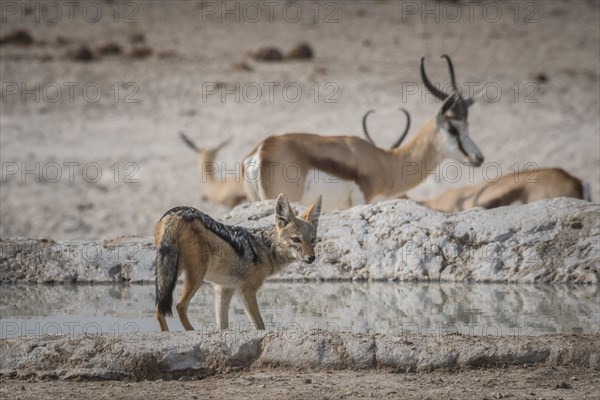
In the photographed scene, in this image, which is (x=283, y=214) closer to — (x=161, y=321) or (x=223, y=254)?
(x=223, y=254)

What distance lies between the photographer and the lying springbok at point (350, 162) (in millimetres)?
12375

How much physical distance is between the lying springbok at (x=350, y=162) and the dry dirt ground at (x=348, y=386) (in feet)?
19.7

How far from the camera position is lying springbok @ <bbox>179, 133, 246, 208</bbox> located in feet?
54.5

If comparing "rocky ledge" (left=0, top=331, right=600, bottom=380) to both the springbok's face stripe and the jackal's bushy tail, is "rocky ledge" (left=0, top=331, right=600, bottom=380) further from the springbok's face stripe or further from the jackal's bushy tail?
the springbok's face stripe

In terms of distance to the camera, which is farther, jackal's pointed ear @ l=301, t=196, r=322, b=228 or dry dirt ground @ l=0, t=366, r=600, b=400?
jackal's pointed ear @ l=301, t=196, r=322, b=228

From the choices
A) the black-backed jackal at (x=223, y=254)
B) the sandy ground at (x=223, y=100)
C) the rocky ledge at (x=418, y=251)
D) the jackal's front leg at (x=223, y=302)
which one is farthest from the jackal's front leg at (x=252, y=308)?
the sandy ground at (x=223, y=100)

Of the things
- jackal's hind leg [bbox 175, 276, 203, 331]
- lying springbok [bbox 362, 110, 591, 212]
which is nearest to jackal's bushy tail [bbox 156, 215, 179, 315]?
jackal's hind leg [bbox 175, 276, 203, 331]

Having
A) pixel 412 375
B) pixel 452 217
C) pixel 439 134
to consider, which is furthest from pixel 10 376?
pixel 439 134

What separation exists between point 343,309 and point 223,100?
14610 millimetres

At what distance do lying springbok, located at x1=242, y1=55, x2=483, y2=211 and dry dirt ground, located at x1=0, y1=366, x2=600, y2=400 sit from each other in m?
5.99

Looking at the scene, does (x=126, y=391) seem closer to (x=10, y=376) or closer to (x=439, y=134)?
(x=10, y=376)

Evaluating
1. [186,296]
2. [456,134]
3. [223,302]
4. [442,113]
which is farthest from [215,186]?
[186,296]

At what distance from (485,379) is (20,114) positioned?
55.1 ft

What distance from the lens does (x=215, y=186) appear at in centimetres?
1720
